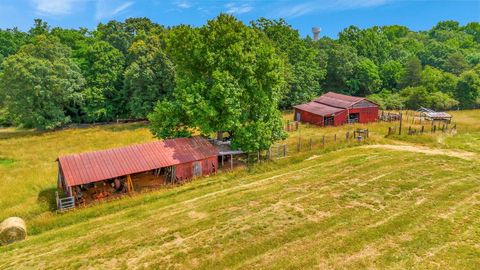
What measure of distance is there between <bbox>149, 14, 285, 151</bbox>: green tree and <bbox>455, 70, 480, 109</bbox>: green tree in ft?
155

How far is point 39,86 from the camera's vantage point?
46906 millimetres

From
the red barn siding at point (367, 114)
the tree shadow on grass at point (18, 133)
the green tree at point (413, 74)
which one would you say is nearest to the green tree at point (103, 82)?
the tree shadow on grass at point (18, 133)

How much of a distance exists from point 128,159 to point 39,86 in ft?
103

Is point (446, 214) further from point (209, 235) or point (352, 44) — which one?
point (352, 44)

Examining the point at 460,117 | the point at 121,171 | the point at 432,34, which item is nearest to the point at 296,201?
the point at 121,171

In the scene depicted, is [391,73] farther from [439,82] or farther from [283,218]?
[283,218]

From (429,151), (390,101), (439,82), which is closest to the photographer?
(429,151)

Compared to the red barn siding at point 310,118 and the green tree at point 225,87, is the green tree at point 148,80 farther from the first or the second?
the green tree at point 225,87

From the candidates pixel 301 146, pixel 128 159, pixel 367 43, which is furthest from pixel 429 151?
pixel 367 43

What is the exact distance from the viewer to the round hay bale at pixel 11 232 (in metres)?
17.2

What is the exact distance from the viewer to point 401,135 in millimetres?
35750

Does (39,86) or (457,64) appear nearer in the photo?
(39,86)

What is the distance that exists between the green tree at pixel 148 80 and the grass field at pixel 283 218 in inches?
1002

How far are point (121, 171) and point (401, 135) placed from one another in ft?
91.3
